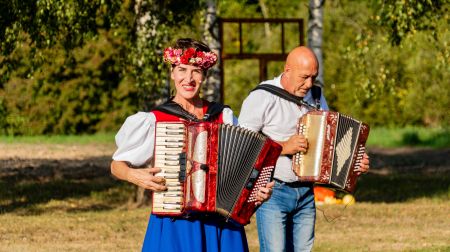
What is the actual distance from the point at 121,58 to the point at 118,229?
2934mm

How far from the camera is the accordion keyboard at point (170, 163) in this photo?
6574mm

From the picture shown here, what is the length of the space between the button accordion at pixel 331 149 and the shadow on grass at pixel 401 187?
37.3 feet

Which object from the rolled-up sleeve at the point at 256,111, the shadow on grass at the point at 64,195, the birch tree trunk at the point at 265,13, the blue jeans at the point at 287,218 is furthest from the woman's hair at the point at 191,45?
the birch tree trunk at the point at 265,13

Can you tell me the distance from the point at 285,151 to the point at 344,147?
429mm

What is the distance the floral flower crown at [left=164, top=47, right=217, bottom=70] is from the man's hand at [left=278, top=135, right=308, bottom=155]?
59.6 inches

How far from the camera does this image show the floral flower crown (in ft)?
22.4

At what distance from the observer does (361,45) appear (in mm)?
16875

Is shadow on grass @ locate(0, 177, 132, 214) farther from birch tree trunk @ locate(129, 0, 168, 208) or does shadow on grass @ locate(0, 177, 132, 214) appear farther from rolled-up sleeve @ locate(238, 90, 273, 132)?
rolled-up sleeve @ locate(238, 90, 273, 132)

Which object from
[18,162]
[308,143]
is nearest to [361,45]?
[308,143]

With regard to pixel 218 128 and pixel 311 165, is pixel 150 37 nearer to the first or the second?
pixel 311 165

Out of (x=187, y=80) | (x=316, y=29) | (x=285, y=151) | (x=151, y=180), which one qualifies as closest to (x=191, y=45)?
(x=187, y=80)

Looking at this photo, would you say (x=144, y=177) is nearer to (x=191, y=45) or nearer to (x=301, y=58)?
(x=191, y=45)

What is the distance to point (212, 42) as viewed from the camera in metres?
18.3

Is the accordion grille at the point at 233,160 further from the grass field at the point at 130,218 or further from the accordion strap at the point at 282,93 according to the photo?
the grass field at the point at 130,218
